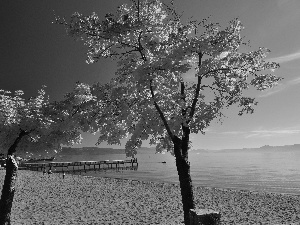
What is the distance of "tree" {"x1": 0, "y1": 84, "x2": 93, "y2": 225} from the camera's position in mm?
13336

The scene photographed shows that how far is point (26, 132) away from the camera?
538 inches

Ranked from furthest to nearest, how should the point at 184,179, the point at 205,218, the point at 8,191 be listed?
the point at 8,191 → the point at 184,179 → the point at 205,218

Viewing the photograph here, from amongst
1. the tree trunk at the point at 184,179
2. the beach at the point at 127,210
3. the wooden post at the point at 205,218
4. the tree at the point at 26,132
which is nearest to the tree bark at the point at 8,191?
the tree at the point at 26,132

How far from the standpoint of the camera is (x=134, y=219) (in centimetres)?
1889

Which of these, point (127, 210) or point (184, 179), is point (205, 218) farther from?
point (127, 210)

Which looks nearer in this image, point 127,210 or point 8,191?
point 8,191

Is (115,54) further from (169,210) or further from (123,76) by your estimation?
(169,210)

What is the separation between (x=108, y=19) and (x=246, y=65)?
511 centimetres

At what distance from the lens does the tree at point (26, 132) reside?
13336mm

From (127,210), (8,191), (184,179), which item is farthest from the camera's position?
(127,210)

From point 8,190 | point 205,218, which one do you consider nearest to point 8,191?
point 8,190

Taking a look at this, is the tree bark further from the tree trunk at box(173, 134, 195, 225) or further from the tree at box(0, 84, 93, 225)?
the tree trunk at box(173, 134, 195, 225)

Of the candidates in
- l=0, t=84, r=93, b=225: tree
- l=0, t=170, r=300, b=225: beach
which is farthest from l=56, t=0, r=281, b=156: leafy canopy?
l=0, t=170, r=300, b=225: beach

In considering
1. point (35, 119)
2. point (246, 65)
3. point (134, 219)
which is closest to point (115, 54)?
point (246, 65)
